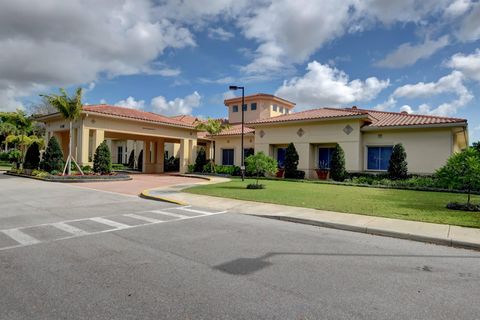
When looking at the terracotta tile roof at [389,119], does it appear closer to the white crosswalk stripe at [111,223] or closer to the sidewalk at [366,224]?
the sidewalk at [366,224]

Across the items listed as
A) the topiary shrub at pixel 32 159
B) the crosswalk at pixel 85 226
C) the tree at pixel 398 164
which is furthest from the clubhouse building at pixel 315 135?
the crosswalk at pixel 85 226

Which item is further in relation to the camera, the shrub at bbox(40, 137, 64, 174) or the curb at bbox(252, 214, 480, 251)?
the shrub at bbox(40, 137, 64, 174)

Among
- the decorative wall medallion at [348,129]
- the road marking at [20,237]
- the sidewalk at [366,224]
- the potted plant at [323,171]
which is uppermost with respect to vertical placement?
the decorative wall medallion at [348,129]

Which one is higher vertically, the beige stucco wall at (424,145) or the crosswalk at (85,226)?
the beige stucco wall at (424,145)

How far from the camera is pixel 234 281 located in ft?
14.3

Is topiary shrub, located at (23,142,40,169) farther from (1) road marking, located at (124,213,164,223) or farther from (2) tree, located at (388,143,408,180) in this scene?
(2) tree, located at (388,143,408,180)

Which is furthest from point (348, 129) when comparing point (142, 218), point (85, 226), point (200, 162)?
point (85, 226)

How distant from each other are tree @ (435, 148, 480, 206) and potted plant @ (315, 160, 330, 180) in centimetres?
1244

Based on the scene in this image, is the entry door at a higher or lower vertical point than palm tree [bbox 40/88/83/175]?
lower

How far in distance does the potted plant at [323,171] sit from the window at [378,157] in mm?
2959

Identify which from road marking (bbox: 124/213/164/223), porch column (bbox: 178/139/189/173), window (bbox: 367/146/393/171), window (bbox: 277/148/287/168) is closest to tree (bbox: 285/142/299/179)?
window (bbox: 277/148/287/168)

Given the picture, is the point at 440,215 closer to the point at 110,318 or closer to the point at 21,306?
the point at 110,318

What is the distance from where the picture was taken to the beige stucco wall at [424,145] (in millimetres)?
19562

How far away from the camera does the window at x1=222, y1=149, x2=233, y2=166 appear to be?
3153 centimetres
